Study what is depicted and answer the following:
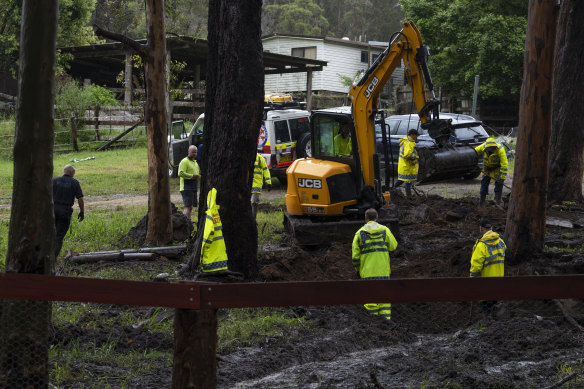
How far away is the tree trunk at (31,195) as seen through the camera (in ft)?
15.9

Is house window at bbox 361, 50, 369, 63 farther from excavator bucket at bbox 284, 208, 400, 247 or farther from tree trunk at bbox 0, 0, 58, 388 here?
tree trunk at bbox 0, 0, 58, 388

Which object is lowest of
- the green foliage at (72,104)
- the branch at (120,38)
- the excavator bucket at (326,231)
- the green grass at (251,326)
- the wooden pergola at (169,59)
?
the green grass at (251,326)

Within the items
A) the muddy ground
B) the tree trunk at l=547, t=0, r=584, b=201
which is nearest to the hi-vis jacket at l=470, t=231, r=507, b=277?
the muddy ground

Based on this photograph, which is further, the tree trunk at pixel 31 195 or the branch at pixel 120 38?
the branch at pixel 120 38

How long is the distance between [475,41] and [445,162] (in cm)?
1586

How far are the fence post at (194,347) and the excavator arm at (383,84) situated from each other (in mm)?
8425

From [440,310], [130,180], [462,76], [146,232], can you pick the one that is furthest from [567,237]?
[462,76]

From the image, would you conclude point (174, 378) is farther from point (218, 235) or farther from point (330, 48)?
point (330, 48)

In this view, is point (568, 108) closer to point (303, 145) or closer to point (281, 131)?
point (303, 145)

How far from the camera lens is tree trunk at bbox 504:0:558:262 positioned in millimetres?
10562

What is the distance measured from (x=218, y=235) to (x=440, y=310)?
3250 mm

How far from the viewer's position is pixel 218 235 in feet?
29.1

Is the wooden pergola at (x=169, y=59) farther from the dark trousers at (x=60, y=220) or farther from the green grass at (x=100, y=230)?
the dark trousers at (x=60, y=220)

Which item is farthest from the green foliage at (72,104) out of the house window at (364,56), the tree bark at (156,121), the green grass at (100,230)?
the house window at (364,56)
